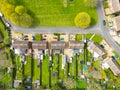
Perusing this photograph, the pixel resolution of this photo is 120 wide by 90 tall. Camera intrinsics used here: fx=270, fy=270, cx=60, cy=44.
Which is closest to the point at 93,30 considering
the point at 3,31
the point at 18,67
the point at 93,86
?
the point at 93,86

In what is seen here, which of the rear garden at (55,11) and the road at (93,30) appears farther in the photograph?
the road at (93,30)

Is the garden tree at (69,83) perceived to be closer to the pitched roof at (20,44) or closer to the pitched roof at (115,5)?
the pitched roof at (20,44)

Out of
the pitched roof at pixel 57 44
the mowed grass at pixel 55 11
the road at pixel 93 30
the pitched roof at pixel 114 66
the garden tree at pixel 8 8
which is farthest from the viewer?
the road at pixel 93 30

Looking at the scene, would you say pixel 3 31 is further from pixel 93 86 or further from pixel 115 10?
pixel 115 10

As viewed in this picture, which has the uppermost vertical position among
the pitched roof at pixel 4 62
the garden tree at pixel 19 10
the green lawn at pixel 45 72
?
the garden tree at pixel 19 10

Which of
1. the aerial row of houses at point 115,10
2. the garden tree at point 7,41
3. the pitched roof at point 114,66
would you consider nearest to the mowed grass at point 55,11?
the aerial row of houses at point 115,10

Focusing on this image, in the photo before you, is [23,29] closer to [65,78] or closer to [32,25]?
[32,25]

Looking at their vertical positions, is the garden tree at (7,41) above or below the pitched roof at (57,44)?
above

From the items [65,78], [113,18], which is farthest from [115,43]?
[65,78]
